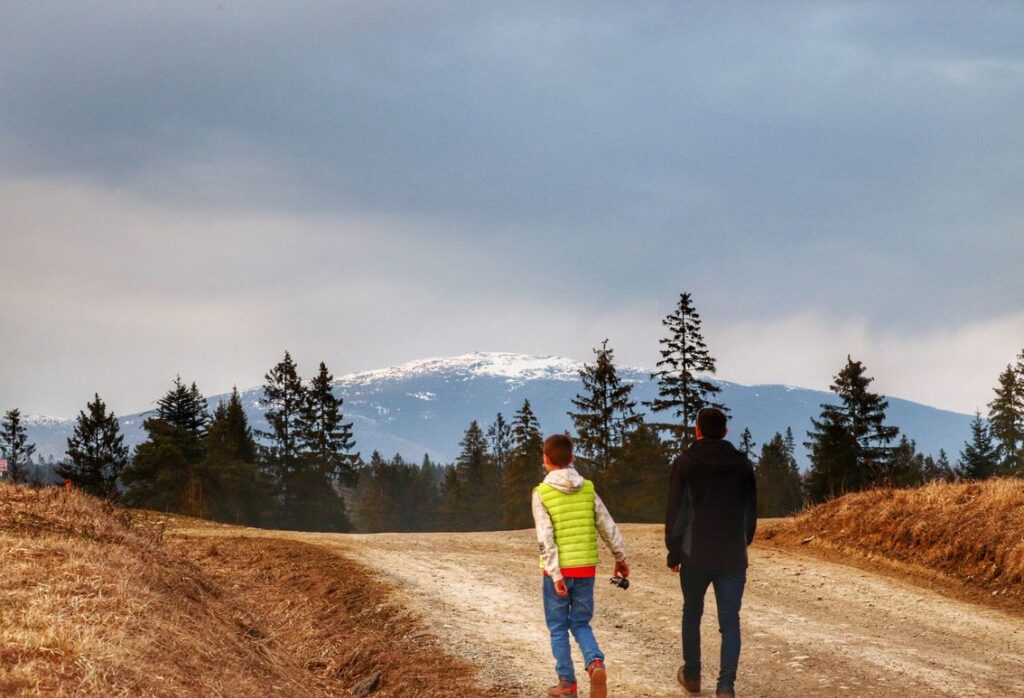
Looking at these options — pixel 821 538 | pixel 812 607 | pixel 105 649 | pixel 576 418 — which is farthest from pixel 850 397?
pixel 105 649

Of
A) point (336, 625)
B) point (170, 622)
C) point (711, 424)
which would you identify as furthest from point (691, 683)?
point (336, 625)

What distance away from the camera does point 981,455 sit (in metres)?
72.4

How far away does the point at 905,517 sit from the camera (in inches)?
706

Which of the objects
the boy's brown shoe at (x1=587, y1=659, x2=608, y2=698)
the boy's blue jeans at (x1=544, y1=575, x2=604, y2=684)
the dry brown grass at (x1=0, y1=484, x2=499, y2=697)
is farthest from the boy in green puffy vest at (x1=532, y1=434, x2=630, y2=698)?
the dry brown grass at (x1=0, y1=484, x2=499, y2=697)

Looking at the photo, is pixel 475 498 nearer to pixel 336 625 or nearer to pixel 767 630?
pixel 336 625

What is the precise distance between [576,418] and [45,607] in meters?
54.6

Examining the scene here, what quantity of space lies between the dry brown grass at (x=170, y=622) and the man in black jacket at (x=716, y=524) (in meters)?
2.52

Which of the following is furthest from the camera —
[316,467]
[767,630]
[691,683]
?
[316,467]

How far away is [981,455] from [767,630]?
234ft

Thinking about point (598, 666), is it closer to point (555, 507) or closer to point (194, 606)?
point (555, 507)

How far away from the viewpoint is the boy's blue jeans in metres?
7.56

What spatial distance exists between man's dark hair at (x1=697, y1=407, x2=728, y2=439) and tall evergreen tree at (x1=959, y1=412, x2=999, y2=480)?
6776 cm

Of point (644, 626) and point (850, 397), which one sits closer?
point (644, 626)

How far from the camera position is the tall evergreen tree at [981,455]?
68.4 m
